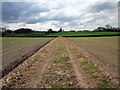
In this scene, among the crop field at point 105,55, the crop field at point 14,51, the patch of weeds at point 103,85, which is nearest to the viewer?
the patch of weeds at point 103,85

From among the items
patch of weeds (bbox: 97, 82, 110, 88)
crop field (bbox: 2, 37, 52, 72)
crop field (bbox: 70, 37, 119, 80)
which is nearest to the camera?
patch of weeds (bbox: 97, 82, 110, 88)

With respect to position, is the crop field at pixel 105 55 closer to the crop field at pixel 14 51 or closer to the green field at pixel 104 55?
the green field at pixel 104 55

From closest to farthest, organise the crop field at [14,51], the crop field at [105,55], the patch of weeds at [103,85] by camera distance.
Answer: the patch of weeds at [103,85], the crop field at [105,55], the crop field at [14,51]

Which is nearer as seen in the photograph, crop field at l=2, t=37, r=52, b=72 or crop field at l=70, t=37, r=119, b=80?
crop field at l=70, t=37, r=119, b=80

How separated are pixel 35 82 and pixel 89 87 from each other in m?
3.02

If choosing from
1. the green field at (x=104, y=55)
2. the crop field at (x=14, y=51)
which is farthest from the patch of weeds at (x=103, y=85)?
the crop field at (x=14, y=51)

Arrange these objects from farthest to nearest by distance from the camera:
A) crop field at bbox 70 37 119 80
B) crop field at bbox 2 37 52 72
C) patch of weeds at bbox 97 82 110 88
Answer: crop field at bbox 2 37 52 72, crop field at bbox 70 37 119 80, patch of weeds at bbox 97 82 110 88

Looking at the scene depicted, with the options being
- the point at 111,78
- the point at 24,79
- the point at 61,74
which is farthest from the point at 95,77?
the point at 24,79

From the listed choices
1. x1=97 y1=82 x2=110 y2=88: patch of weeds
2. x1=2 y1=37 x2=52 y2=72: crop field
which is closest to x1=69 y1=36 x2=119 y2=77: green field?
x1=97 y1=82 x2=110 y2=88: patch of weeds

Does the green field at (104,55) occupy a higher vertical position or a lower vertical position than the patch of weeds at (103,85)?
higher

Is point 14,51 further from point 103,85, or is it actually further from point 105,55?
point 103,85

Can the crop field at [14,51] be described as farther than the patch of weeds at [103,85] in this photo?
Yes

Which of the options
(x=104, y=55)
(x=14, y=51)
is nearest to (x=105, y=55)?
(x=104, y=55)

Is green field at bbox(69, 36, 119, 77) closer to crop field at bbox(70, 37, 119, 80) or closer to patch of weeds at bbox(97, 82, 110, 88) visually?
crop field at bbox(70, 37, 119, 80)
